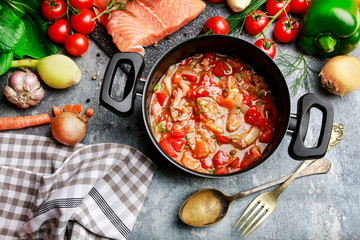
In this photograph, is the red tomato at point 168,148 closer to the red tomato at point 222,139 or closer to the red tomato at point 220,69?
the red tomato at point 222,139

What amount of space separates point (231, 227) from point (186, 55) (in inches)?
46.3

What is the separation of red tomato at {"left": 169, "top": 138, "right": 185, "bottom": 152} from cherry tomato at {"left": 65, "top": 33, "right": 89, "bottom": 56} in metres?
0.90

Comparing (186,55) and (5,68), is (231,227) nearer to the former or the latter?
(186,55)

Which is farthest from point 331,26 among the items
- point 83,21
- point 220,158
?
point 83,21

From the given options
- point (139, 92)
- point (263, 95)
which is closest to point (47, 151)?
point (139, 92)

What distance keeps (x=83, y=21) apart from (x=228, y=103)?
1.14m

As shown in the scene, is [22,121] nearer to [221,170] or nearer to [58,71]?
[58,71]

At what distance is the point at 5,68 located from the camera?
7.41 feet

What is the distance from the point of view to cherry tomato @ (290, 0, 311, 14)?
7.84 ft

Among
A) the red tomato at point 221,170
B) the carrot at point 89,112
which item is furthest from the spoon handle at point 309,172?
the carrot at point 89,112

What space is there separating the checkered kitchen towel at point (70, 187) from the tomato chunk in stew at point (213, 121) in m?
0.31

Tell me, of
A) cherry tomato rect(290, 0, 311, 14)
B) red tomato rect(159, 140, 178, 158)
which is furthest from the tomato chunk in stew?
cherry tomato rect(290, 0, 311, 14)

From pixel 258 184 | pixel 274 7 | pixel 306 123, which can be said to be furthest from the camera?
pixel 274 7

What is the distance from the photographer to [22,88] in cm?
222
